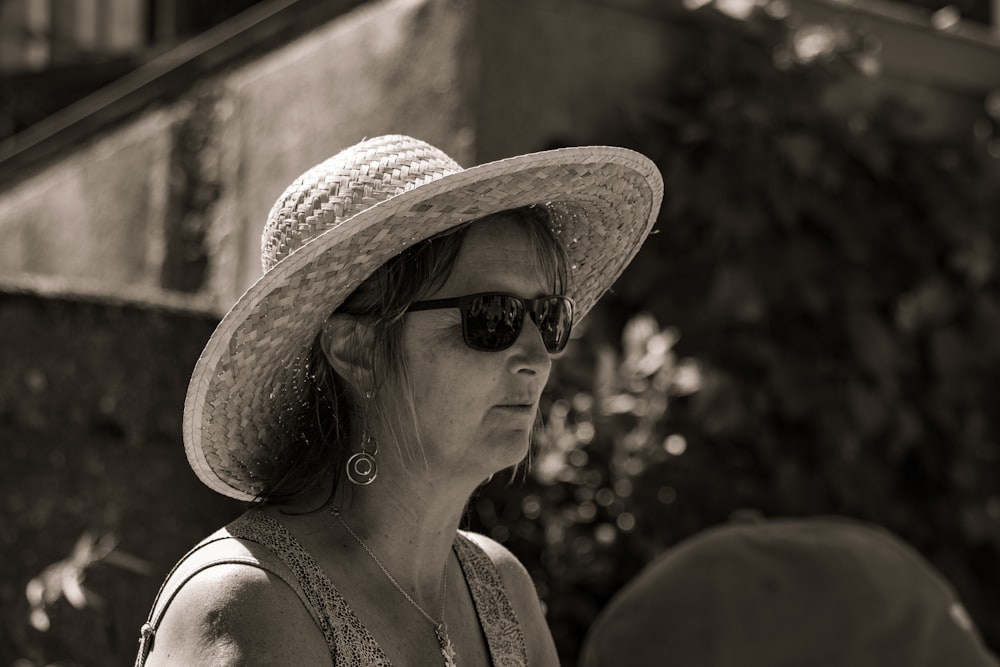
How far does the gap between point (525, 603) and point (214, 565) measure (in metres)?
0.69

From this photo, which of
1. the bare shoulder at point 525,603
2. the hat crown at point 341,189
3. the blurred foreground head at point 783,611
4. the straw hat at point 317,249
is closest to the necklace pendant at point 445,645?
the bare shoulder at point 525,603

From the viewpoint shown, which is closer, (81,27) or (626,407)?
(626,407)

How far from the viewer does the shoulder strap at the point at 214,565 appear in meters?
1.67

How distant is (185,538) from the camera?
3049 millimetres

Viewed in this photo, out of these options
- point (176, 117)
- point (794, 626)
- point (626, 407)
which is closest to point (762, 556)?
point (794, 626)

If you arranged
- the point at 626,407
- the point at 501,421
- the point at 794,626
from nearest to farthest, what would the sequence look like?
the point at 501,421
the point at 794,626
the point at 626,407

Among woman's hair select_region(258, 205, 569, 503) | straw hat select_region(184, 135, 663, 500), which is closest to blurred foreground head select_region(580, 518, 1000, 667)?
woman's hair select_region(258, 205, 569, 503)

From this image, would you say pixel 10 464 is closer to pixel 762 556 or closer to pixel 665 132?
pixel 762 556

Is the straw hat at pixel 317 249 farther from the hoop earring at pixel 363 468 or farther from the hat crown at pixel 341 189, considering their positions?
the hoop earring at pixel 363 468

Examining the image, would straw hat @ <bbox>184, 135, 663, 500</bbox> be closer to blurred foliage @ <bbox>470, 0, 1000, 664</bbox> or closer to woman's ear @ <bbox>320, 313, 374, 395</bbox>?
woman's ear @ <bbox>320, 313, 374, 395</bbox>

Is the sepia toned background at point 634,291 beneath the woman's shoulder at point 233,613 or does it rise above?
beneath

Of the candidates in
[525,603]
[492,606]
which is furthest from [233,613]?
[525,603]

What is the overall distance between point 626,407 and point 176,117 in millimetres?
2047

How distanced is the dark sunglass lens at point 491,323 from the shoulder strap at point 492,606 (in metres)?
0.47
